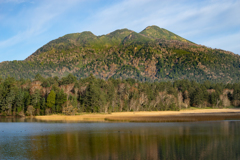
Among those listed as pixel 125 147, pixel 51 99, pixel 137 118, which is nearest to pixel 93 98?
pixel 51 99

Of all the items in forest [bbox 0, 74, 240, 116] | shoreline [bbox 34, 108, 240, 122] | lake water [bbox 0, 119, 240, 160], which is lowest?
shoreline [bbox 34, 108, 240, 122]

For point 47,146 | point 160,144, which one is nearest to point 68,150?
point 47,146

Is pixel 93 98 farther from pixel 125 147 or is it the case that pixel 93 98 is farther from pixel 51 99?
pixel 125 147

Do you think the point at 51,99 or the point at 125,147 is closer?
the point at 125,147

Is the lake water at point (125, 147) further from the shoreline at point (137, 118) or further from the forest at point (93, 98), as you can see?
the forest at point (93, 98)

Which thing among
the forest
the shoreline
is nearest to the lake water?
the shoreline

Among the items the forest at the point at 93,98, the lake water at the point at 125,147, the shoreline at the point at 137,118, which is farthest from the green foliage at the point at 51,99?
the lake water at the point at 125,147

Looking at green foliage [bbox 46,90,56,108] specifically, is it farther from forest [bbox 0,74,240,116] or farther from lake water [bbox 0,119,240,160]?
lake water [bbox 0,119,240,160]

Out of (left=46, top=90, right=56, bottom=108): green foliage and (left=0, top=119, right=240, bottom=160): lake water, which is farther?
(left=46, top=90, right=56, bottom=108): green foliage

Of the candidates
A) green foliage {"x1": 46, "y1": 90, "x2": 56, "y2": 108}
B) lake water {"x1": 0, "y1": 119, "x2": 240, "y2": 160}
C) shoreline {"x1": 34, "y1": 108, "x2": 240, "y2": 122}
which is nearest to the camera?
lake water {"x1": 0, "y1": 119, "x2": 240, "y2": 160}

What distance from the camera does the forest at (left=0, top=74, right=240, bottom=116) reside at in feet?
385

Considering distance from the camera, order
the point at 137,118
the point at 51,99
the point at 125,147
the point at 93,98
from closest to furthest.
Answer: the point at 125,147 < the point at 137,118 < the point at 51,99 < the point at 93,98

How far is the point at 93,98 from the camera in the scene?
122438 millimetres

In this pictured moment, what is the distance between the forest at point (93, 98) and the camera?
117250mm
